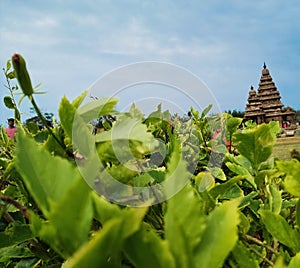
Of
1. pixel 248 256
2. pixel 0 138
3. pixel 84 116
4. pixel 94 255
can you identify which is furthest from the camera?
pixel 0 138

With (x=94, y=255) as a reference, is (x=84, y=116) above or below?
above

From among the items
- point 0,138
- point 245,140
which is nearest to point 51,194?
point 245,140

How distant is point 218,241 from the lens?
1.15ft

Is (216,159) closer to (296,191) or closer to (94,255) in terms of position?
(296,191)

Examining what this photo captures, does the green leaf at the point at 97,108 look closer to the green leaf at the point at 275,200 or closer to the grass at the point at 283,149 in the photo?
the green leaf at the point at 275,200

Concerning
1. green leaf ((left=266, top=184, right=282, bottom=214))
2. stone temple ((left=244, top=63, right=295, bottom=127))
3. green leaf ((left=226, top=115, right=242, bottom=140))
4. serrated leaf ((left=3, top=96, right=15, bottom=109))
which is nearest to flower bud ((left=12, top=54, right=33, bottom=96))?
green leaf ((left=266, top=184, right=282, bottom=214))

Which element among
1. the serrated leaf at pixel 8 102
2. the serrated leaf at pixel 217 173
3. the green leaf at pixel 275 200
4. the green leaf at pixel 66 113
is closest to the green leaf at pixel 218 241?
the green leaf at pixel 66 113

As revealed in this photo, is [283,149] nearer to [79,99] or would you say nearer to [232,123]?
[232,123]

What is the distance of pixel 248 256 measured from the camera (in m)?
0.47

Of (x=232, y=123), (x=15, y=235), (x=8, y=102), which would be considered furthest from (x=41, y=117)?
(x=232, y=123)

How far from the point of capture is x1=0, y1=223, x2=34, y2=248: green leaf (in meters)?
0.63

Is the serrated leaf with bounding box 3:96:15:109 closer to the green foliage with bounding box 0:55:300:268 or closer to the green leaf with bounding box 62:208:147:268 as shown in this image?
the green foliage with bounding box 0:55:300:268

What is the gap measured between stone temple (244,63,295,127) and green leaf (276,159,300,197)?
3239cm

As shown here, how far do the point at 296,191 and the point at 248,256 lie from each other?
105 mm
